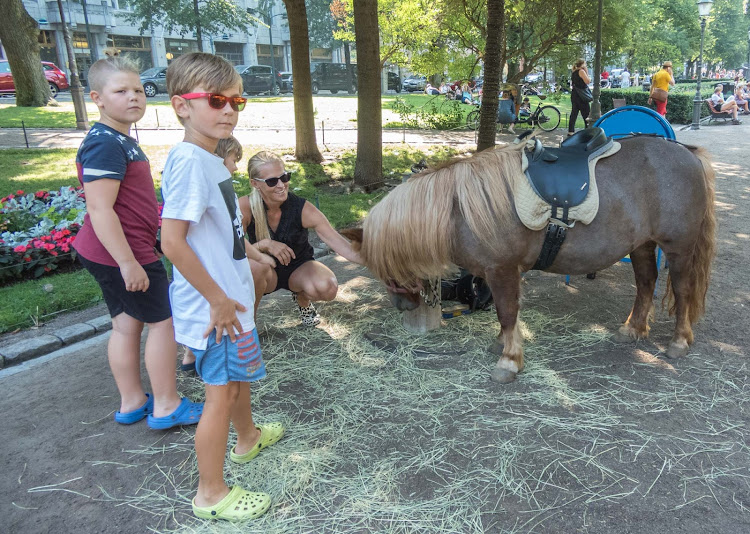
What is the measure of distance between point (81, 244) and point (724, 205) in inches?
301

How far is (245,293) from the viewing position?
208cm

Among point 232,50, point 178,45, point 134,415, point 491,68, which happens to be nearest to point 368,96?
point 491,68

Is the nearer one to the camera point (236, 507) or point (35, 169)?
point (236, 507)

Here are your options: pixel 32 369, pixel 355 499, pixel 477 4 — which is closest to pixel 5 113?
pixel 477 4

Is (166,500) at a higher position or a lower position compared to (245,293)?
lower

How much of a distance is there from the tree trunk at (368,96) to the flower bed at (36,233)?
3.82 meters

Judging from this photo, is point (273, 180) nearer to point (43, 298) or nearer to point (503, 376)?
point (503, 376)

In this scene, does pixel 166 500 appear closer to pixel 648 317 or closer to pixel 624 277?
pixel 648 317

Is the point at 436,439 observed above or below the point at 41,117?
below

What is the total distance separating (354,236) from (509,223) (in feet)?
3.08

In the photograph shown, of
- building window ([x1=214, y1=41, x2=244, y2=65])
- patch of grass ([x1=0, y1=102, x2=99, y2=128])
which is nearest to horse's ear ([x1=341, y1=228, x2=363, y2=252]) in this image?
patch of grass ([x1=0, y1=102, x2=99, y2=128])

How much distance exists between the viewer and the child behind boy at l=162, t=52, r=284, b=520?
72.7 inches

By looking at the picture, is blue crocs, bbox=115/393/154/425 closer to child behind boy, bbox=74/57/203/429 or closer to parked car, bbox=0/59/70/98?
child behind boy, bbox=74/57/203/429

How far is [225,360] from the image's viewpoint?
2.04m
